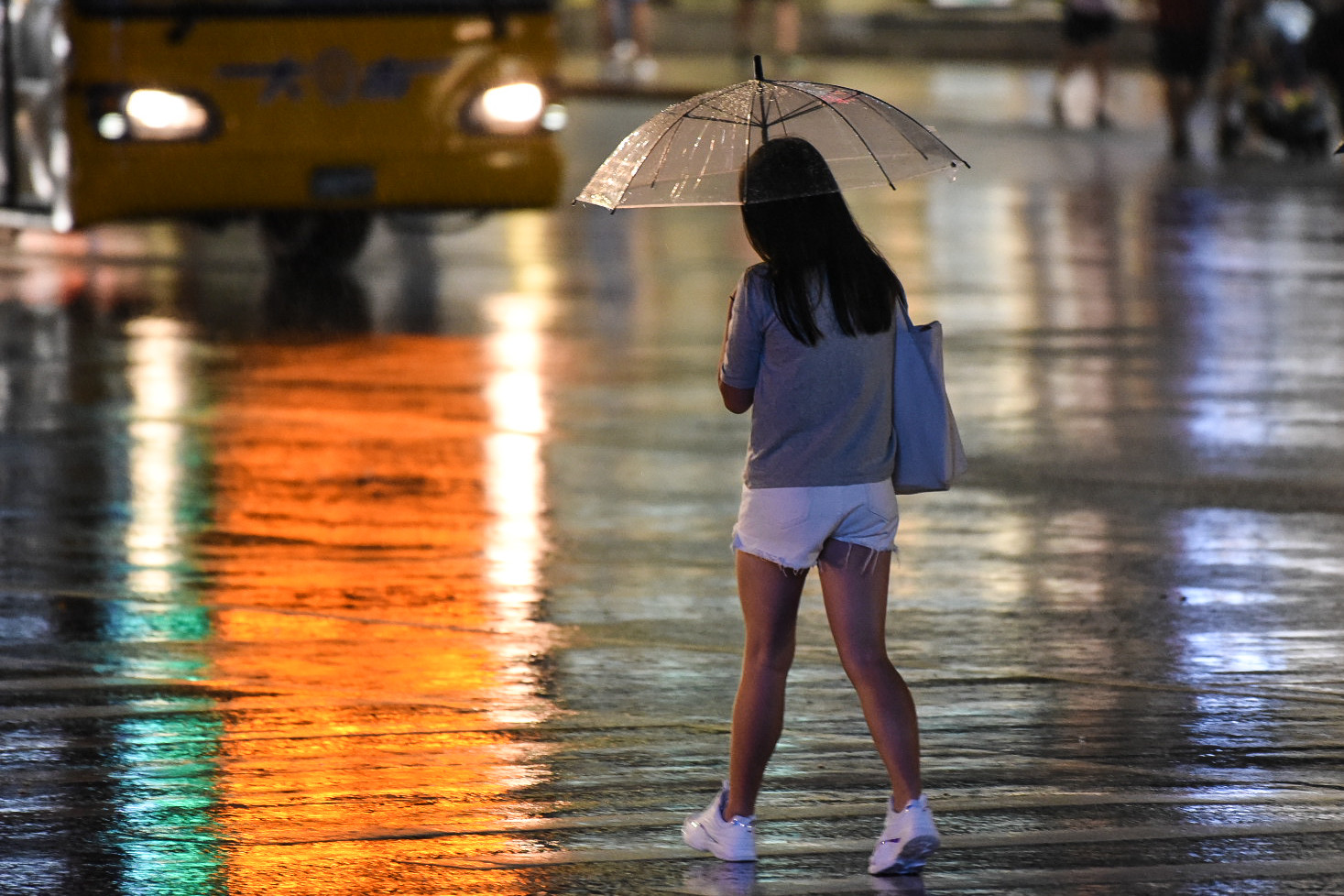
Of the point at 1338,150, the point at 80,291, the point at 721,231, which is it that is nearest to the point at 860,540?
the point at 1338,150

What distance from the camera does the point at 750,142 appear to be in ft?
16.6

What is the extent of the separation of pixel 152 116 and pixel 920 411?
9.10 m

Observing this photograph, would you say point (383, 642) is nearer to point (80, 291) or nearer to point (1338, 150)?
point (1338, 150)

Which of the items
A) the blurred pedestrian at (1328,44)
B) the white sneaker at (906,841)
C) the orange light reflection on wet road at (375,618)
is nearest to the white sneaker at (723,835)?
the white sneaker at (906,841)

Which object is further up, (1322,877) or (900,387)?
(900,387)

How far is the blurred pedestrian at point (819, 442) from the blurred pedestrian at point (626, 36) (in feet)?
92.9

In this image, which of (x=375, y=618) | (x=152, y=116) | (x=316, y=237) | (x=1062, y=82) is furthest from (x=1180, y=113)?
(x=375, y=618)

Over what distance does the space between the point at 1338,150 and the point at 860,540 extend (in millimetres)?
1707

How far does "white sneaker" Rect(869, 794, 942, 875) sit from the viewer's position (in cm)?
493

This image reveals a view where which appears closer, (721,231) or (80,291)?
(80,291)

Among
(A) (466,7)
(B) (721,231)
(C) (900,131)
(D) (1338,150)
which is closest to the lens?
(C) (900,131)

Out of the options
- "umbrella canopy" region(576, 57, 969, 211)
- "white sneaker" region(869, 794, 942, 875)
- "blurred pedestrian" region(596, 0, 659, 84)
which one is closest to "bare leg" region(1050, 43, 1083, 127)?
"blurred pedestrian" region(596, 0, 659, 84)

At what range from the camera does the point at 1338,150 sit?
569cm

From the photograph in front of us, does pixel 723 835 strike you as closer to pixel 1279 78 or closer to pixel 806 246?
pixel 806 246
